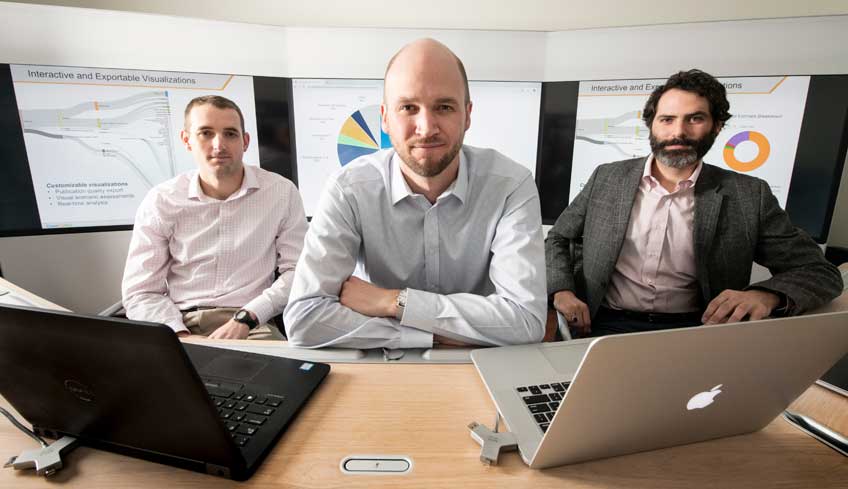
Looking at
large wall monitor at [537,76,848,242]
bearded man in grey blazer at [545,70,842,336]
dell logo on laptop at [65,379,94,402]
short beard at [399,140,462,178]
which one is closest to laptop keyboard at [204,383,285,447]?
dell logo on laptop at [65,379,94,402]

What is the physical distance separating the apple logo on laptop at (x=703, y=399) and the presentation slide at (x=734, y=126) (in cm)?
226

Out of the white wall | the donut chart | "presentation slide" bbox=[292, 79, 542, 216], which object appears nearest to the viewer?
the white wall

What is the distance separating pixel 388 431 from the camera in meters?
0.72

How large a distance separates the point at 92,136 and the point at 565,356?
281cm

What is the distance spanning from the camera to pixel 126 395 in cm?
57

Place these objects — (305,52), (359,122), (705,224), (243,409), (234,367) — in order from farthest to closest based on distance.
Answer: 1. (359,122)
2. (305,52)
3. (705,224)
4. (234,367)
5. (243,409)

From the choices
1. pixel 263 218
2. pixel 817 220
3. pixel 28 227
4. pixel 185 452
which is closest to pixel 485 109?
pixel 263 218

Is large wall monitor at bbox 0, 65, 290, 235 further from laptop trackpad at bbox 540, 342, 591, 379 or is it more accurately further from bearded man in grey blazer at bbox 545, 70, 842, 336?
laptop trackpad at bbox 540, 342, 591, 379

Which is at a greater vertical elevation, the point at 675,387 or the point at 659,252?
the point at 675,387

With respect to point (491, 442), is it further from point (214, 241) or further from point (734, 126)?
point (734, 126)

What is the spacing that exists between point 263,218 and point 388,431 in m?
1.45

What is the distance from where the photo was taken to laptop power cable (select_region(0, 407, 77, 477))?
2.00ft

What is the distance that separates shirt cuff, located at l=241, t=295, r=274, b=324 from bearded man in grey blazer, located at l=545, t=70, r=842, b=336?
1.18 meters

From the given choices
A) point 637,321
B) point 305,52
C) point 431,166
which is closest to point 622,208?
point 637,321
